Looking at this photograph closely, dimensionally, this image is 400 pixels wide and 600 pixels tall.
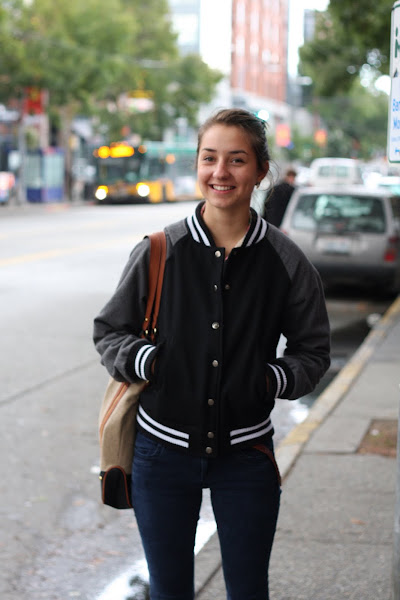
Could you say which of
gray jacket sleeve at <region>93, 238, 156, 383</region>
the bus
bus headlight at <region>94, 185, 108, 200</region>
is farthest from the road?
the bus

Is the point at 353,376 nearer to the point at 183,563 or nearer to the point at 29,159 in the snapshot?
the point at 183,563

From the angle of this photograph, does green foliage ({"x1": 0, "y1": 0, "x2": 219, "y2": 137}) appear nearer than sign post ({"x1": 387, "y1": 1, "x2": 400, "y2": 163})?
No

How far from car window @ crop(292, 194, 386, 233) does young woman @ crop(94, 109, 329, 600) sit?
11.6 m

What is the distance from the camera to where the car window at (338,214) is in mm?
14328

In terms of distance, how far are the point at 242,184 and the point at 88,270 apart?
15074 mm

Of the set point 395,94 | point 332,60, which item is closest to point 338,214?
point 395,94

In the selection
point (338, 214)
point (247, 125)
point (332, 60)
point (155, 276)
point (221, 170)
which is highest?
point (332, 60)

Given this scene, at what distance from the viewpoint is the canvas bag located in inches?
113

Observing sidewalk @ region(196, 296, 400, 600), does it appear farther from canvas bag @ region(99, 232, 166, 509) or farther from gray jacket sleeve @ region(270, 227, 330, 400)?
gray jacket sleeve @ region(270, 227, 330, 400)

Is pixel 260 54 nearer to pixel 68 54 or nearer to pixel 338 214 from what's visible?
pixel 68 54

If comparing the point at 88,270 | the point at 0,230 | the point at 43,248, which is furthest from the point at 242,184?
the point at 0,230

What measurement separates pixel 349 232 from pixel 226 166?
459 inches

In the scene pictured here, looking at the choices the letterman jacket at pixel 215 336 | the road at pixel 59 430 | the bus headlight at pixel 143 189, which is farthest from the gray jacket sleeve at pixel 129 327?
the bus headlight at pixel 143 189

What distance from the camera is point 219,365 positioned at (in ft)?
9.10
